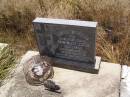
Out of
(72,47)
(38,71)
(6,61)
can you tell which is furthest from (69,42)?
(6,61)

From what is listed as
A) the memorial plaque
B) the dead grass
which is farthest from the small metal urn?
the dead grass

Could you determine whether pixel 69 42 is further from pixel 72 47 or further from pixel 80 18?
pixel 80 18

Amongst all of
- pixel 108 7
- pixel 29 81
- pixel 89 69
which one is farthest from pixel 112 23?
pixel 29 81

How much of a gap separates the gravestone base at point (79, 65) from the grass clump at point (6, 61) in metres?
0.69

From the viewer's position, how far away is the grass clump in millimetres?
3479

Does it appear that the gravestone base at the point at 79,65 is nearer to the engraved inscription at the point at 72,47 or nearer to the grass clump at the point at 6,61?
the engraved inscription at the point at 72,47

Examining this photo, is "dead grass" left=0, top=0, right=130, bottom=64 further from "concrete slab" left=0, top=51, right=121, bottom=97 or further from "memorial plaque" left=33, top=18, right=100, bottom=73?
"memorial plaque" left=33, top=18, right=100, bottom=73

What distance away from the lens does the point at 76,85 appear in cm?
322

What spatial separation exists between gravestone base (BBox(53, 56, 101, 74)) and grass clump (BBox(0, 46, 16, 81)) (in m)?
0.69

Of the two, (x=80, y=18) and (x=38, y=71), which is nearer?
(x=38, y=71)

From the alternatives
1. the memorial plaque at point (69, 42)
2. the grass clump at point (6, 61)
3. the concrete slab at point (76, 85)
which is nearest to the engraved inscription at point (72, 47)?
the memorial plaque at point (69, 42)

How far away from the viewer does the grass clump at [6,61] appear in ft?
11.4

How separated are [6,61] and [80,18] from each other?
4.79 ft

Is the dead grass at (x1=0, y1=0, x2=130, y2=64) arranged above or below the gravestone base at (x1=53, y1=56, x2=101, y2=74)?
above
